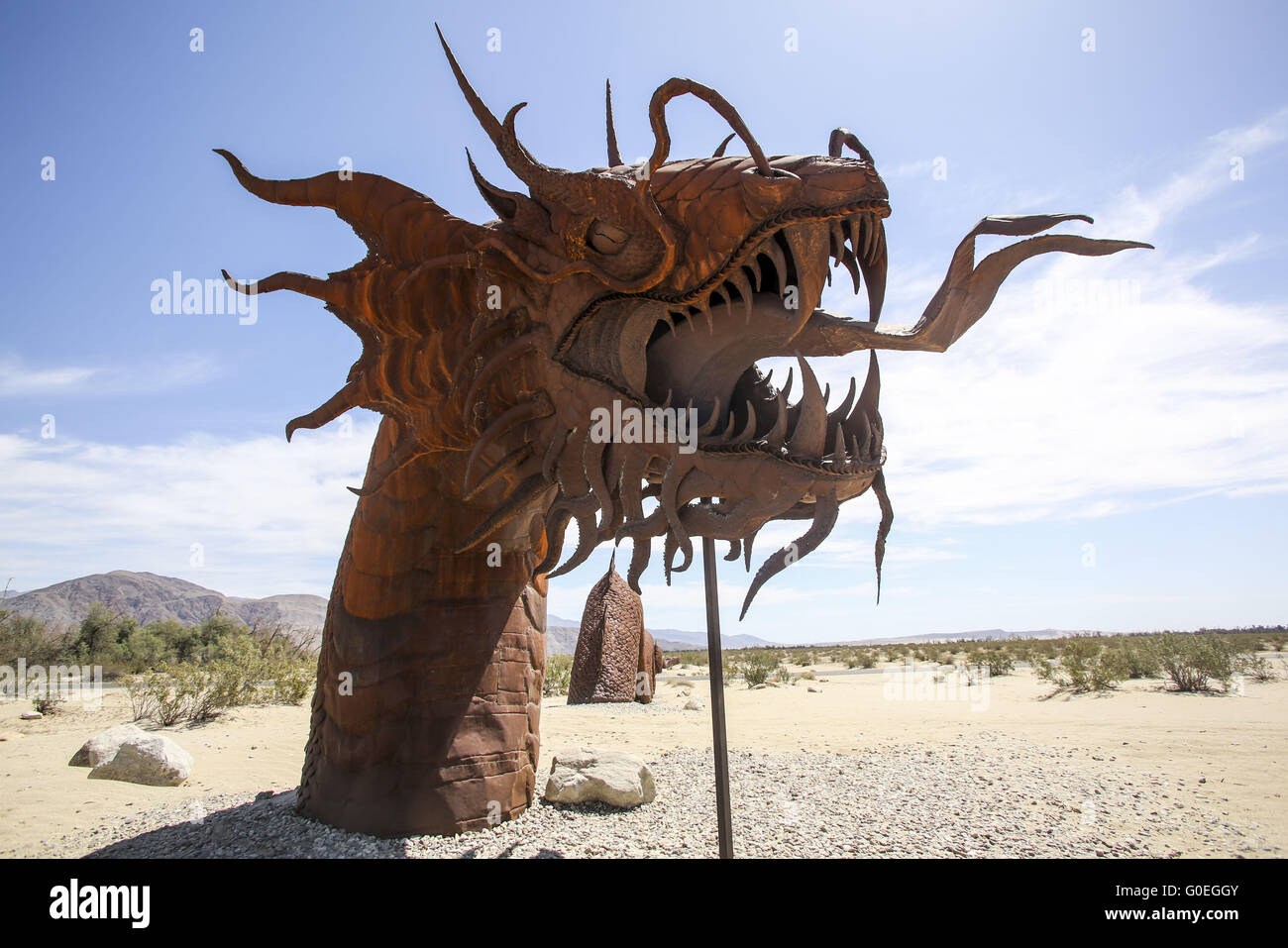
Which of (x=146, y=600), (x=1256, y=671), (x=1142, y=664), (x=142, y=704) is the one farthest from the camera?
(x=146, y=600)

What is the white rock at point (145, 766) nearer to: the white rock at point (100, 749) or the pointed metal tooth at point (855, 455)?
the white rock at point (100, 749)

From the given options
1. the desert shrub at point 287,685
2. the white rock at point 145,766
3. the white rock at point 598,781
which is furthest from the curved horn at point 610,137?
the desert shrub at point 287,685

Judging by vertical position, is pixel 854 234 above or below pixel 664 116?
below

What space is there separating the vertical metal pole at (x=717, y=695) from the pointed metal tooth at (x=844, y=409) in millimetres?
685

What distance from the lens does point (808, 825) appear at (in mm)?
4383

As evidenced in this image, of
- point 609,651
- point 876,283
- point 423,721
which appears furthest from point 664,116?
point 609,651

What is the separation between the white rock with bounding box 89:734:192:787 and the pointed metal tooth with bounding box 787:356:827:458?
22.1 feet

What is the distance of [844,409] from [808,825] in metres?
2.80

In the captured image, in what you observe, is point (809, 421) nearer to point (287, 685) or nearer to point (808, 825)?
point (808, 825)

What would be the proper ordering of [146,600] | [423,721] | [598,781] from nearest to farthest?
[423,721] < [598,781] < [146,600]

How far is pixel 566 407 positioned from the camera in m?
3.05

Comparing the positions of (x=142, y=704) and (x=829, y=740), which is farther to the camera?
(x=142, y=704)

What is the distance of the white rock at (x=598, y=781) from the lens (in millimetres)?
4930
